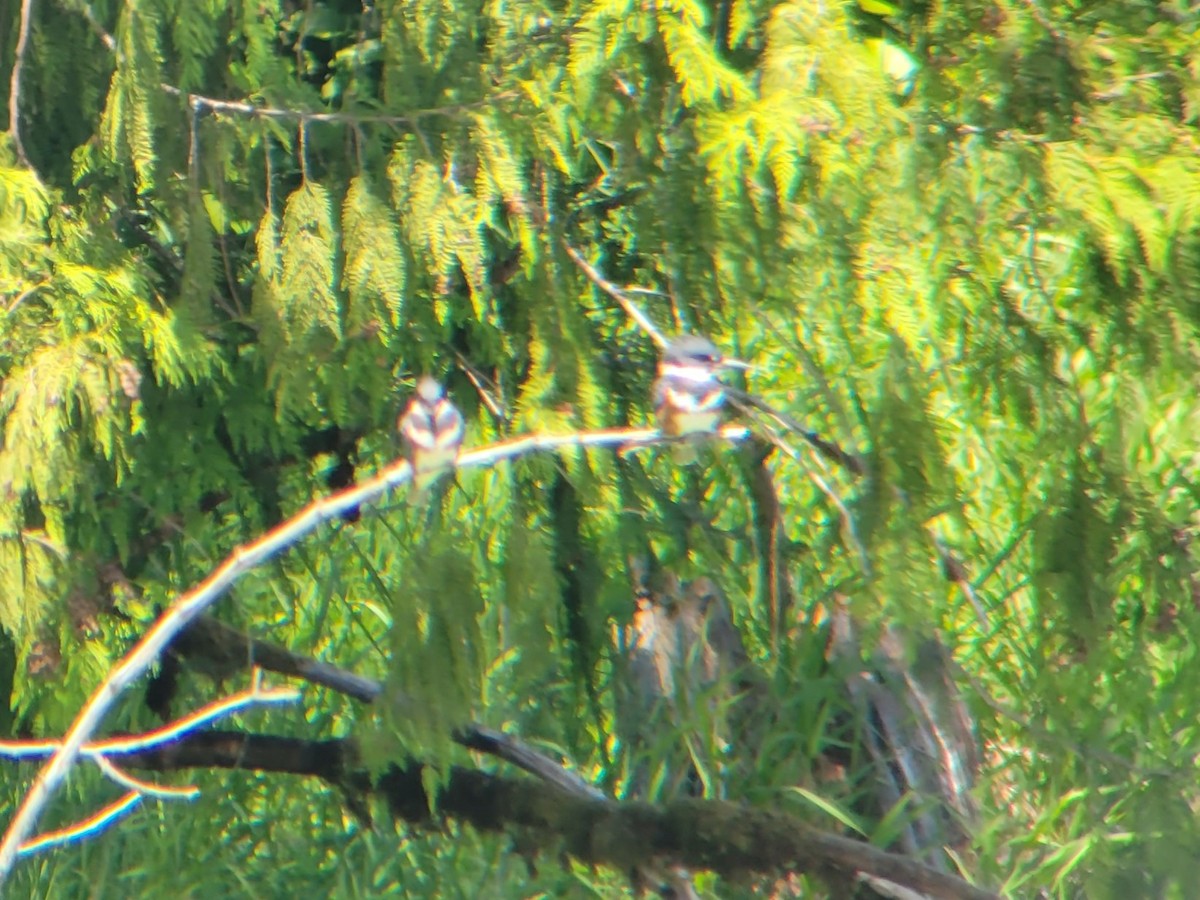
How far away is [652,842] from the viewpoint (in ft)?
9.04

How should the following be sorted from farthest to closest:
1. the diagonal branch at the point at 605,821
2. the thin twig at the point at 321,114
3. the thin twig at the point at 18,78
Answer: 1. the diagonal branch at the point at 605,821
2. the thin twig at the point at 18,78
3. the thin twig at the point at 321,114

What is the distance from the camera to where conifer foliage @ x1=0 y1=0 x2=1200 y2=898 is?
1994 millimetres

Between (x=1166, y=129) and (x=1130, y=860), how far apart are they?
4.70ft

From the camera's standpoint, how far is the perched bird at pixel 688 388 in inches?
90.8

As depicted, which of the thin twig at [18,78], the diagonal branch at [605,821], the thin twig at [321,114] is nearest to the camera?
the thin twig at [321,114]

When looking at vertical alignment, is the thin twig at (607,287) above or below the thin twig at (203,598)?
above

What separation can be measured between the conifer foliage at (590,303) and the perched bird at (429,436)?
7 centimetres

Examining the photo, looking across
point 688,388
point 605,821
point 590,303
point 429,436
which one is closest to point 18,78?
point 429,436

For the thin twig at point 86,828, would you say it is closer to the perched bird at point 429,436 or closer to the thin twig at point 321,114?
the perched bird at point 429,436

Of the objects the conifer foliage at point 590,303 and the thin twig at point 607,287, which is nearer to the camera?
the conifer foliage at point 590,303

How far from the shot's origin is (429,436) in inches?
94.0

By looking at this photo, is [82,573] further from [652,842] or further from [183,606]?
[652,842]

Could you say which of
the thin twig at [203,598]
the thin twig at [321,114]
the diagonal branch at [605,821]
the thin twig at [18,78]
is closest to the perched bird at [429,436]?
the thin twig at [203,598]

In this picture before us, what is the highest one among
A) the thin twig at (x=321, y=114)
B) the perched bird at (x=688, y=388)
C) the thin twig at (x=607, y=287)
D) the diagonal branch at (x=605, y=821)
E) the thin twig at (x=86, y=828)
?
the thin twig at (x=321, y=114)
